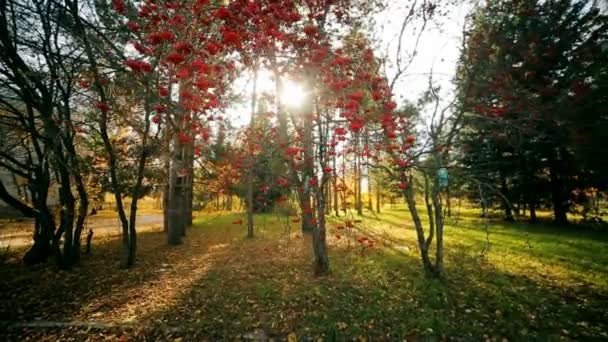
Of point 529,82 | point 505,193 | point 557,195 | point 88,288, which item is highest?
point 529,82

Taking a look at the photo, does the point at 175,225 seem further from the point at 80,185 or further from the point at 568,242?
the point at 568,242

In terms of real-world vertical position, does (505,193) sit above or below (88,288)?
above

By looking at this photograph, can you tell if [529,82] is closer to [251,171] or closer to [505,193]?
[251,171]

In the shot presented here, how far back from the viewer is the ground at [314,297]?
15.2 ft

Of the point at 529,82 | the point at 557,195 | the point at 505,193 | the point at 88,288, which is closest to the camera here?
the point at 88,288

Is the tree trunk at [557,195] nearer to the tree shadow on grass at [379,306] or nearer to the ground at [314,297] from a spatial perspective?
the ground at [314,297]

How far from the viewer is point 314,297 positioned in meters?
5.71

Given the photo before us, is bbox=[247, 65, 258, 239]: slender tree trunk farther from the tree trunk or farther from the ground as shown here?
the tree trunk

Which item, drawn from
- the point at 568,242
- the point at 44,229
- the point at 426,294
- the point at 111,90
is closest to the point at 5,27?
the point at 111,90

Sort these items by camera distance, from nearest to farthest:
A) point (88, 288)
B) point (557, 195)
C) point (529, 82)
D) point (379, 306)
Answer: point (379, 306)
point (88, 288)
point (529, 82)
point (557, 195)

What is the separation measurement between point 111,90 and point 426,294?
27.9 ft

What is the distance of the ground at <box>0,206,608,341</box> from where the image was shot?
4.63m

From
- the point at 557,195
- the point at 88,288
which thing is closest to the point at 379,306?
the point at 88,288

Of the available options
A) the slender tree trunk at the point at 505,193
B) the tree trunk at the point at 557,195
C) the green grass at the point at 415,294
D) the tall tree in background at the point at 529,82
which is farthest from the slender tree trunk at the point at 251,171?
the tree trunk at the point at 557,195
